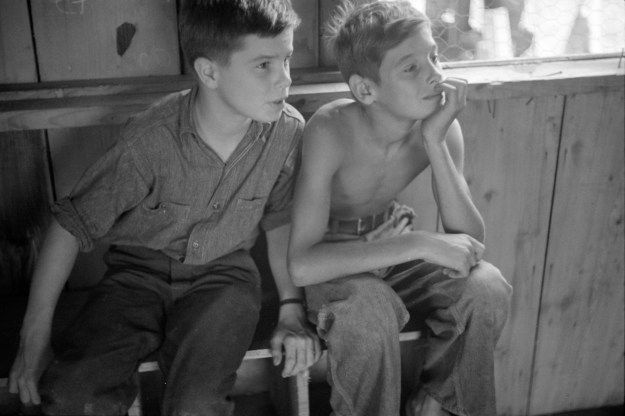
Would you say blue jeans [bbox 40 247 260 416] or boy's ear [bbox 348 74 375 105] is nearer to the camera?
blue jeans [bbox 40 247 260 416]

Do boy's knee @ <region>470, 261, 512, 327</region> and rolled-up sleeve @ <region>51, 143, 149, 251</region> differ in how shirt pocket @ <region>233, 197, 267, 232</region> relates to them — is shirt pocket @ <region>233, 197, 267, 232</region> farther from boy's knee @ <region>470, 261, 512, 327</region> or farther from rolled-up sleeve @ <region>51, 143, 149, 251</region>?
boy's knee @ <region>470, 261, 512, 327</region>

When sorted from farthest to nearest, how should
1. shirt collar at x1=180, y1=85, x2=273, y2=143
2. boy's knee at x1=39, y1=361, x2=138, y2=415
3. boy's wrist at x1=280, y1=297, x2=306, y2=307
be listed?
boy's wrist at x1=280, y1=297, x2=306, y2=307, shirt collar at x1=180, y1=85, x2=273, y2=143, boy's knee at x1=39, y1=361, x2=138, y2=415

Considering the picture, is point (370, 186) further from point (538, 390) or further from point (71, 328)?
point (538, 390)

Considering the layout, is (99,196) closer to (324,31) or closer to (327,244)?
(327,244)

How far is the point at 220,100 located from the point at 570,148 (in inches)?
32.7

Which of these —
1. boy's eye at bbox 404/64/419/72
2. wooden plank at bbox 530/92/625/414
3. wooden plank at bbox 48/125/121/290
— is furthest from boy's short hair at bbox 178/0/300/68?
wooden plank at bbox 530/92/625/414

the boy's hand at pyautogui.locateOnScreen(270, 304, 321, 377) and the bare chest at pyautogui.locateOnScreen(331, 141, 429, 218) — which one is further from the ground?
the bare chest at pyautogui.locateOnScreen(331, 141, 429, 218)

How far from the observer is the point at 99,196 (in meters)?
1.30

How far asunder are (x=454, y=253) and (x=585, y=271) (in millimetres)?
619

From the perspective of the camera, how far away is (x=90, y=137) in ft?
4.92

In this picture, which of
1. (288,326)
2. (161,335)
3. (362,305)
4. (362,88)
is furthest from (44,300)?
(362,88)

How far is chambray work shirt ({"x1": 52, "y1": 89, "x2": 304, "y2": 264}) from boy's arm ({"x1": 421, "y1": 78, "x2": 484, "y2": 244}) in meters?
0.26

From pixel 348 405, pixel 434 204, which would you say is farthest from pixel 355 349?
pixel 434 204

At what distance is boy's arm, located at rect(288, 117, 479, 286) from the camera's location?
52.9 inches
